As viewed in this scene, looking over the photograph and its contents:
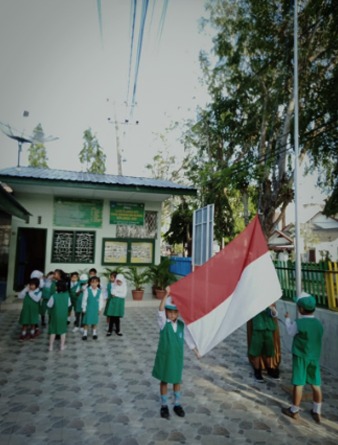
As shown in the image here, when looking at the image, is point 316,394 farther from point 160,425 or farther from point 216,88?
point 216,88

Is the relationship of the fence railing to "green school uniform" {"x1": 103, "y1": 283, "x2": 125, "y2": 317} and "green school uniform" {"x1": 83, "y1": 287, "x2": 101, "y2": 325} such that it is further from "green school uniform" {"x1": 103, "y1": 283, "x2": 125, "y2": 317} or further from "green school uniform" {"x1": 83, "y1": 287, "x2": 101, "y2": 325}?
"green school uniform" {"x1": 83, "y1": 287, "x2": 101, "y2": 325}

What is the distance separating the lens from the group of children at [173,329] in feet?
12.5

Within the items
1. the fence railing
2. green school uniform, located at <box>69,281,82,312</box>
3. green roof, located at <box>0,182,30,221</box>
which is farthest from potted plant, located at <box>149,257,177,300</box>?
the fence railing

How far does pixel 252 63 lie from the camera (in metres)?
15.0

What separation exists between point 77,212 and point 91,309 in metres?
6.36

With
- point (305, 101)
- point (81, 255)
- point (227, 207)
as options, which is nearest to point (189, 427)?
point (81, 255)

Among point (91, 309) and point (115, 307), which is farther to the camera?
point (115, 307)

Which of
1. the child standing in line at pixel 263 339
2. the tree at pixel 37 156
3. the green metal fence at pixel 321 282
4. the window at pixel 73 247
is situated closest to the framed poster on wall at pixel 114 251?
the window at pixel 73 247

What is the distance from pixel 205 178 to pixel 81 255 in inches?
291

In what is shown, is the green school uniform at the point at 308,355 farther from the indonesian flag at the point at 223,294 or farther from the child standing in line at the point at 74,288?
the child standing in line at the point at 74,288

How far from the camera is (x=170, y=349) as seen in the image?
12.4 feet

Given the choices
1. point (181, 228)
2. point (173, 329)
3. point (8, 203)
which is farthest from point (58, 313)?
point (181, 228)

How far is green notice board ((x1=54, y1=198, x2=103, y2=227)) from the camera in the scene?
41.1 ft

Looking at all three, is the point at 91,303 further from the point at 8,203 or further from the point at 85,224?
the point at 85,224
